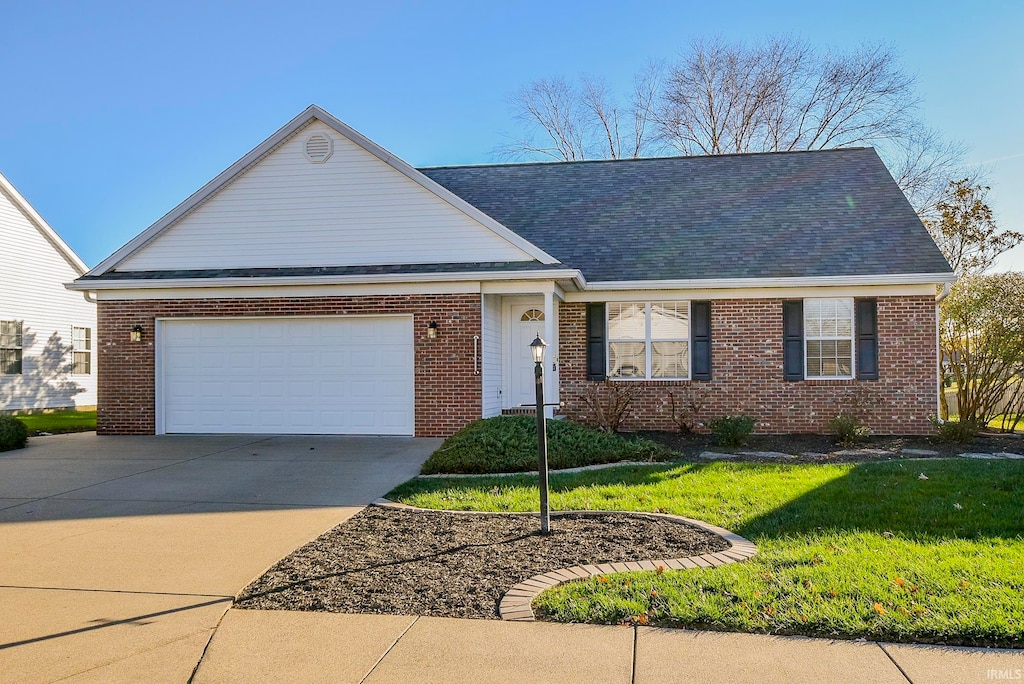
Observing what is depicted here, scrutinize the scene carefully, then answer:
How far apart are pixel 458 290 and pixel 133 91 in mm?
10103

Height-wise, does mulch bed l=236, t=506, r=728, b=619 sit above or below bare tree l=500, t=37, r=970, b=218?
below

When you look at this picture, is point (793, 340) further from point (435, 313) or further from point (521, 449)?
point (521, 449)

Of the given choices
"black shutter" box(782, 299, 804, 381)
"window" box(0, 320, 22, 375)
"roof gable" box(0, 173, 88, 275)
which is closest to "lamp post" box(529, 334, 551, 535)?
"black shutter" box(782, 299, 804, 381)

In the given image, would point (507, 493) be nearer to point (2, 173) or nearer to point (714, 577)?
point (714, 577)

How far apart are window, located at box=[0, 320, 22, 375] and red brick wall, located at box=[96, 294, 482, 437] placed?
9.91 m

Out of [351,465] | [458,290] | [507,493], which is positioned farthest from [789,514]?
[458,290]

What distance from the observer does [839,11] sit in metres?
18.7

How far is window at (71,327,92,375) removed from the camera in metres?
24.5

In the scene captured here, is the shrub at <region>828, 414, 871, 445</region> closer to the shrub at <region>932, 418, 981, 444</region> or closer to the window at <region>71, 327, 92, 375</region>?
the shrub at <region>932, 418, 981, 444</region>

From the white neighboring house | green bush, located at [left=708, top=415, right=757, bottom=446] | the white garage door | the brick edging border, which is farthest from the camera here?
the white neighboring house

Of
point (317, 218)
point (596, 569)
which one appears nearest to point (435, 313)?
point (317, 218)

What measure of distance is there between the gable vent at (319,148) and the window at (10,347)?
43.8 feet

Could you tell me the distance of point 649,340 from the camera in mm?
14586

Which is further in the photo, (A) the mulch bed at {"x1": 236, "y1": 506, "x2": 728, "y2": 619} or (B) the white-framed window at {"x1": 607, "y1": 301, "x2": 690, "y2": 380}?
(B) the white-framed window at {"x1": 607, "y1": 301, "x2": 690, "y2": 380}
